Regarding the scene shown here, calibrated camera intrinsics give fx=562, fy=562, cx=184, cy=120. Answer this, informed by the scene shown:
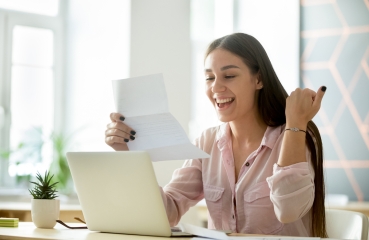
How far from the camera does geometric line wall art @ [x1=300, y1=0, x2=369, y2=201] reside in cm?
396

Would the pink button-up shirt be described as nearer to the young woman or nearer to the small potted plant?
the young woman

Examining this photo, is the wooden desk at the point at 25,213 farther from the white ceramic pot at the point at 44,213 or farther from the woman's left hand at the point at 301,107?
the woman's left hand at the point at 301,107

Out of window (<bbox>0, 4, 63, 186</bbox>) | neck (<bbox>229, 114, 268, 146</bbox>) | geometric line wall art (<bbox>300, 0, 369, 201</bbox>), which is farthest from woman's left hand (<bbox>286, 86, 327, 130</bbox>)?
window (<bbox>0, 4, 63, 186</bbox>)

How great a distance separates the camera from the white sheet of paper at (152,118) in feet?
5.33

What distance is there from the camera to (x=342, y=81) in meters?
4.04

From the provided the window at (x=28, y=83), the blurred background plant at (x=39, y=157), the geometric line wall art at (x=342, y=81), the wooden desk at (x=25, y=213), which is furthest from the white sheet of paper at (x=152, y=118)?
the window at (x=28, y=83)

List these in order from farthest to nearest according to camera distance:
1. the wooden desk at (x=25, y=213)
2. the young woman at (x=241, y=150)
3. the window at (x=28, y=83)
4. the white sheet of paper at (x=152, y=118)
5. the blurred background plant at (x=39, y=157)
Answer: the window at (x=28, y=83) < the blurred background plant at (x=39, y=157) < the wooden desk at (x=25, y=213) < the young woman at (x=241, y=150) < the white sheet of paper at (x=152, y=118)

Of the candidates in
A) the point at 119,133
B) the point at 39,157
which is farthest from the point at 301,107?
the point at 39,157

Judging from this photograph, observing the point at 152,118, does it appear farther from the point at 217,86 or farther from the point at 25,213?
the point at 25,213

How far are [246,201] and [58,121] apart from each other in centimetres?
311

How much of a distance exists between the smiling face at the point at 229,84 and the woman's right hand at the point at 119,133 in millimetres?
391

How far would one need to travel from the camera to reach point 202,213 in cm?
396

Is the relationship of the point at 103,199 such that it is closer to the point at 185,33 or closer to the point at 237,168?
the point at 237,168

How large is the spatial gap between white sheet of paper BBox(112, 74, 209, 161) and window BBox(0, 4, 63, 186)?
9.76ft
